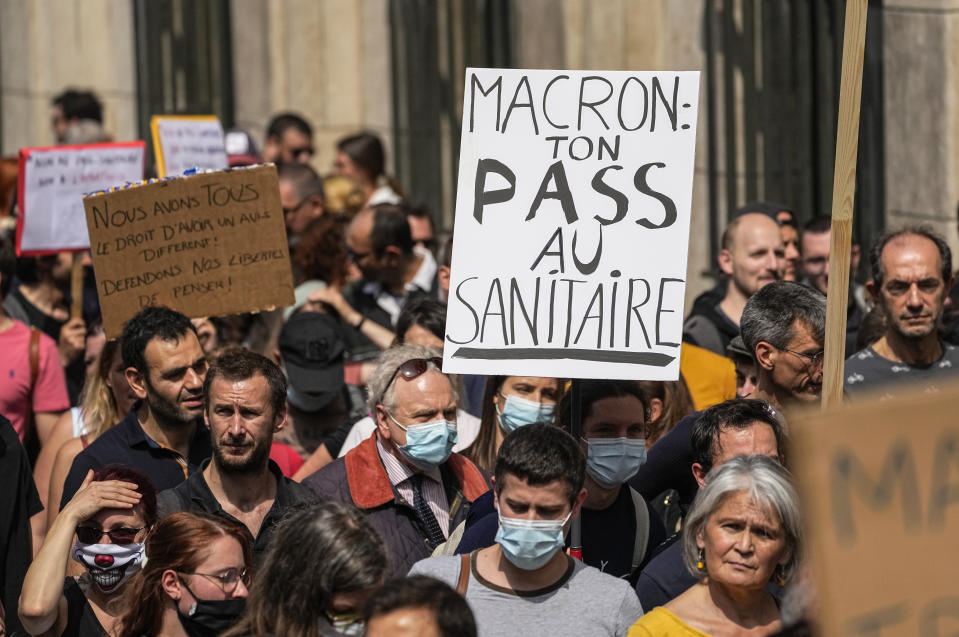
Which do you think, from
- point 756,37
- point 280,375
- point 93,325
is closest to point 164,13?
point 756,37

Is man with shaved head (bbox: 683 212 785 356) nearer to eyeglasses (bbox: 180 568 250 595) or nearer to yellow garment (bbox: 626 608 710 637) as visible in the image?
yellow garment (bbox: 626 608 710 637)

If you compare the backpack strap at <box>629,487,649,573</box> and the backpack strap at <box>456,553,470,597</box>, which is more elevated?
the backpack strap at <box>456,553,470,597</box>

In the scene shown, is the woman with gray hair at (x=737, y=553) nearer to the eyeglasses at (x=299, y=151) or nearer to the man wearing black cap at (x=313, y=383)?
the man wearing black cap at (x=313, y=383)

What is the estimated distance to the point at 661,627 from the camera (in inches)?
166

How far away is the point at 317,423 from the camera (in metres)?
7.07

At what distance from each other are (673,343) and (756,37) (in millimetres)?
6147

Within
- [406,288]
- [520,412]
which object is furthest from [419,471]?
[406,288]

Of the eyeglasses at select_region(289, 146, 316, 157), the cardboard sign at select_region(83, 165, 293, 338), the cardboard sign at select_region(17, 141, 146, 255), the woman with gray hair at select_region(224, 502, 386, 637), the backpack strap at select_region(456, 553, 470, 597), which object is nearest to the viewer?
the woman with gray hair at select_region(224, 502, 386, 637)

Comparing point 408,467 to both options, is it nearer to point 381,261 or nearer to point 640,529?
point 640,529

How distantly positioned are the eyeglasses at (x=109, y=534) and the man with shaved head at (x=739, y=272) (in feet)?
10.4

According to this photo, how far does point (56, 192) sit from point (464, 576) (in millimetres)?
4716

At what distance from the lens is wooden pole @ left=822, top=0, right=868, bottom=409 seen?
4.58 m

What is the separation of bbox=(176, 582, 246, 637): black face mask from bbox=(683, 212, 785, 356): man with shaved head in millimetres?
3319

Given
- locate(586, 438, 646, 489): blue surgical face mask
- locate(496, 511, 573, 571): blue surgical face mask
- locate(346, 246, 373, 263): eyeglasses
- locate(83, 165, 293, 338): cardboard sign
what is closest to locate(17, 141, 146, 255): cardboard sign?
locate(346, 246, 373, 263): eyeglasses
